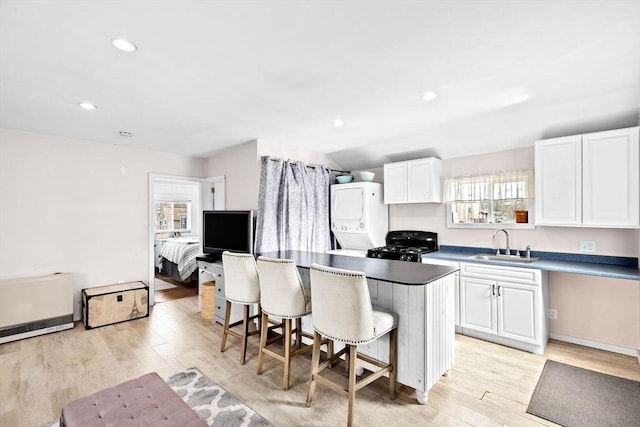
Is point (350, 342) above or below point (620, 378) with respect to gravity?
above

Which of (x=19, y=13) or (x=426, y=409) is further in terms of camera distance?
(x=426, y=409)

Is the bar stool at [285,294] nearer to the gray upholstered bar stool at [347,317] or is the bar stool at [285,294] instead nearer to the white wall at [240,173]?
the gray upholstered bar stool at [347,317]

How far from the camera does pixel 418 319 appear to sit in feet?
7.54

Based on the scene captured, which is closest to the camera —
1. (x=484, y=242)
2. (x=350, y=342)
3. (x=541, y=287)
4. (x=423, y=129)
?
(x=350, y=342)

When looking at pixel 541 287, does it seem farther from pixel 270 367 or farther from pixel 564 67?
pixel 270 367

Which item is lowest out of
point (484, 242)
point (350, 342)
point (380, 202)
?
point (350, 342)

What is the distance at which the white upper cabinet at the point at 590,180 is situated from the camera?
283cm

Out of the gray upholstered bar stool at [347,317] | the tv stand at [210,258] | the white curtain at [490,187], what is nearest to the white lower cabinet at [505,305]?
the white curtain at [490,187]

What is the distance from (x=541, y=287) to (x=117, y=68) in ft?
13.6

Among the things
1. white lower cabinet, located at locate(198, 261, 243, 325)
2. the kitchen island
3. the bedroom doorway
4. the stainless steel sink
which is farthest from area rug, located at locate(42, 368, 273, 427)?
the stainless steel sink

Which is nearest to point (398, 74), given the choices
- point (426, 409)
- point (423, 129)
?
point (423, 129)

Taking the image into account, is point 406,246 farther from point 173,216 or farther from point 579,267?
point 173,216

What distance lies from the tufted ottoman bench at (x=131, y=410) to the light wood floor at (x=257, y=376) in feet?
2.64

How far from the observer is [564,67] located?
85.4 inches
